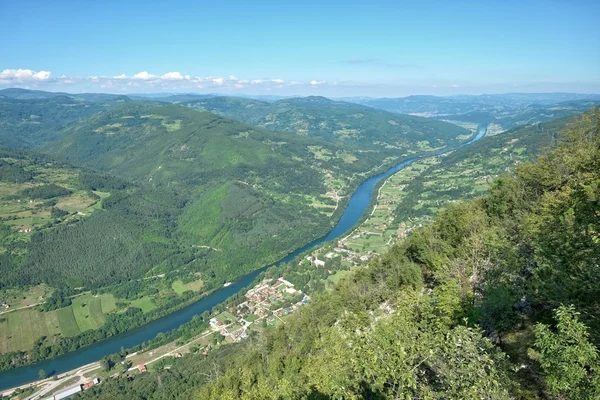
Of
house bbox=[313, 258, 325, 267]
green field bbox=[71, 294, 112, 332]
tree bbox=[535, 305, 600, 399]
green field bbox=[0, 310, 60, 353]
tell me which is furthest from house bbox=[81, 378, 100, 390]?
tree bbox=[535, 305, 600, 399]

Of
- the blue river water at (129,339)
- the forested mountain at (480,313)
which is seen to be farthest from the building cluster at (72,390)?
the forested mountain at (480,313)

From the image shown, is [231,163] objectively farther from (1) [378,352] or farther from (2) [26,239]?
(1) [378,352]

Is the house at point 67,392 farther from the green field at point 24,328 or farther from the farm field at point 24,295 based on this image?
the farm field at point 24,295

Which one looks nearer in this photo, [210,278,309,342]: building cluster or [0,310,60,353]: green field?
[210,278,309,342]: building cluster

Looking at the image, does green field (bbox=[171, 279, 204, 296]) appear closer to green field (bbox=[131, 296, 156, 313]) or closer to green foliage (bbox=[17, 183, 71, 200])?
green field (bbox=[131, 296, 156, 313])

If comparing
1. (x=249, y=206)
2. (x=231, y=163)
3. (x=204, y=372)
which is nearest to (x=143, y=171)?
(x=231, y=163)

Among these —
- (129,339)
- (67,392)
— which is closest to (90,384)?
(67,392)

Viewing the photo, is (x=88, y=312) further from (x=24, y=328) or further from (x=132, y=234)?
(x=132, y=234)
